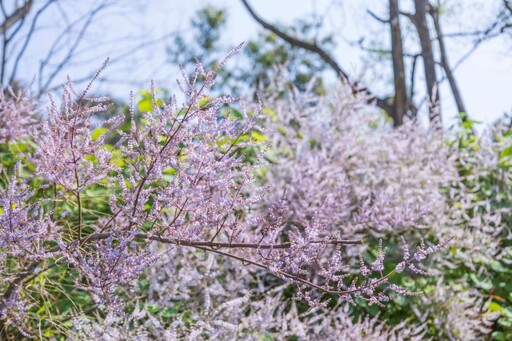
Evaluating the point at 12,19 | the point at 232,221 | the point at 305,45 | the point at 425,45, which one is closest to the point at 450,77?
the point at 425,45

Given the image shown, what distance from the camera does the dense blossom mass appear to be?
236 centimetres

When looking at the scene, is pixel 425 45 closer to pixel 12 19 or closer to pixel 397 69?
pixel 397 69

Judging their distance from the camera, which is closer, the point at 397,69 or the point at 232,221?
the point at 232,221

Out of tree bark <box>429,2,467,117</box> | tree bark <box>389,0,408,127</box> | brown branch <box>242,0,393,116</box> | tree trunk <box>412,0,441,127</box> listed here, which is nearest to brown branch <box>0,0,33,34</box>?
brown branch <box>242,0,393,116</box>

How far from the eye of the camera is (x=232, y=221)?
2.43 meters

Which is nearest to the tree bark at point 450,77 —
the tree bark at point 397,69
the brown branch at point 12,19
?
the tree bark at point 397,69

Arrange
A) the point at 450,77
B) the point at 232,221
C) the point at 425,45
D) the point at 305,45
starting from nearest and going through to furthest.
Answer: the point at 232,221
the point at 425,45
the point at 305,45
the point at 450,77

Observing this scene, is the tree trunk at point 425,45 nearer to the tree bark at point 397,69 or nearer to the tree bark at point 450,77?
the tree bark at point 397,69

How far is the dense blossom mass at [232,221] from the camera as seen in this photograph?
2359mm

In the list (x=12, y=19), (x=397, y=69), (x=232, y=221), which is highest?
(x=12, y=19)

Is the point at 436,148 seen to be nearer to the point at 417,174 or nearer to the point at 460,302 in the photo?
the point at 417,174

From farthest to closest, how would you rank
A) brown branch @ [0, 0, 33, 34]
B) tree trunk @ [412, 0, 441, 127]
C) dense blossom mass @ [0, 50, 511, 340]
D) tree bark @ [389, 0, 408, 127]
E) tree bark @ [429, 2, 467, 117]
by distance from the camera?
1. tree bark @ [429, 2, 467, 117]
2. tree trunk @ [412, 0, 441, 127]
3. brown branch @ [0, 0, 33, 34]
4. tree bark @ [389, 0, 408, 127]
5. dense blossom mass @ [0, 50, 511, 340]

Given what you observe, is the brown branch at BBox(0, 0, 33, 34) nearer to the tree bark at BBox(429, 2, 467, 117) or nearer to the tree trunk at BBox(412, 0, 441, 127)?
the tree trunk at BBox(412, 0, 441, 127)

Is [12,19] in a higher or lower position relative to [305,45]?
lower
